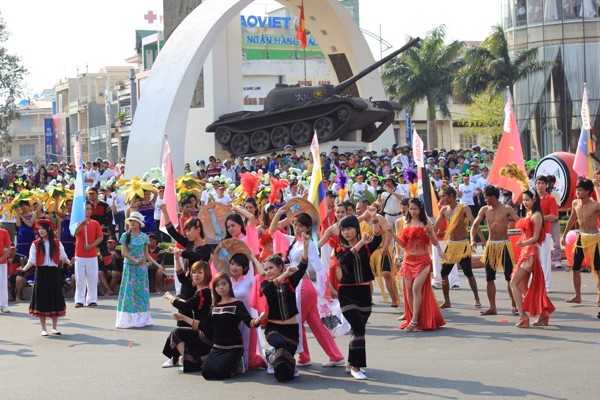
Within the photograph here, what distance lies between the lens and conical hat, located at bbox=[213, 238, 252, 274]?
33.3 feet

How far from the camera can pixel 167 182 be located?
12445 mm

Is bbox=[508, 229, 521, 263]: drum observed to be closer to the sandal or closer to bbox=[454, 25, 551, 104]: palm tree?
the sandal

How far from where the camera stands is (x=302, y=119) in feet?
123

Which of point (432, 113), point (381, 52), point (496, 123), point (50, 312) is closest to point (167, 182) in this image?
point (50, 312)

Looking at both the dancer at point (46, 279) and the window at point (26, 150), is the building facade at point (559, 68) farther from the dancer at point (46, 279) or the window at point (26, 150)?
the window at point (26, 150)

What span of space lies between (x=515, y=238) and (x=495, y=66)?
38.3m

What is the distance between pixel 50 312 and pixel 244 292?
3951mm

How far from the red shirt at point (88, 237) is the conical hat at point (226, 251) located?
19.8ft

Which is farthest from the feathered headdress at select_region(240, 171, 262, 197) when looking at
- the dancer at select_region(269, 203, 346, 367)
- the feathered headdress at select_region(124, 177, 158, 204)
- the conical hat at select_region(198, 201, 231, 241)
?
the dancer at select_region(269, 203, 346, 367)

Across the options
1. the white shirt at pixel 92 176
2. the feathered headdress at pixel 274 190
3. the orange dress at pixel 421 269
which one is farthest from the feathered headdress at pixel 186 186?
the white shirt at pixel 92 176

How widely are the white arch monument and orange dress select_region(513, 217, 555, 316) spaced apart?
19591 mm

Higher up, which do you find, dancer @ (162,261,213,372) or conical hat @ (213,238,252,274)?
conical hat @ (213,238,252,274)

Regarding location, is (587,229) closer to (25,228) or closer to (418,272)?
(418,272)

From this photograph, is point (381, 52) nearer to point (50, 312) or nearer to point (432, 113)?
point (432, 113)
